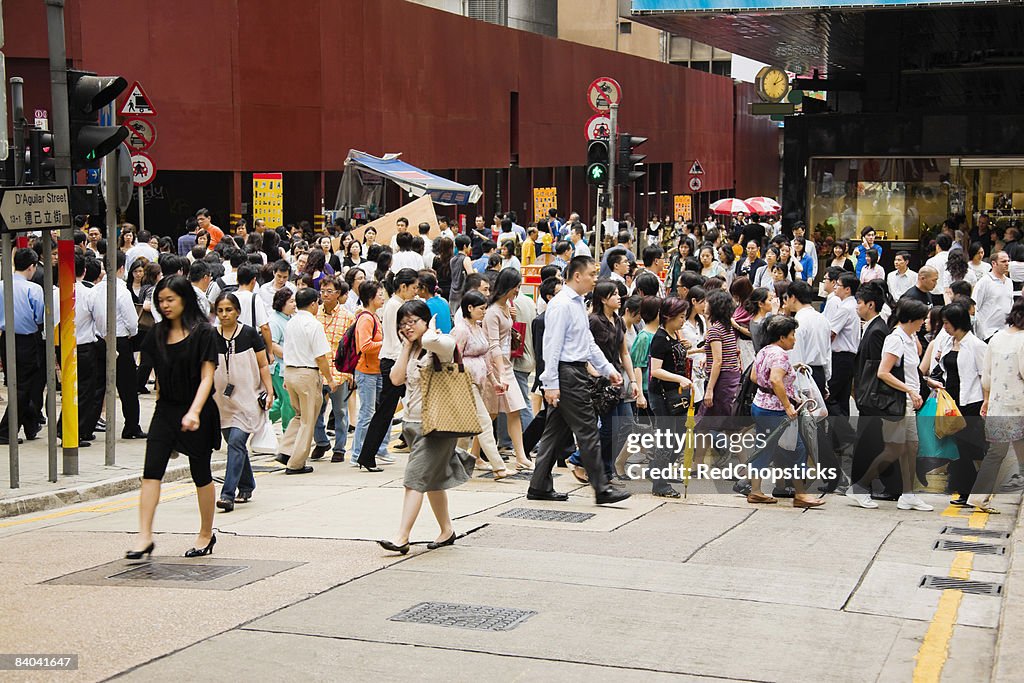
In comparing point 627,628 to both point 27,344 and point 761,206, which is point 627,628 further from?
point 761,206

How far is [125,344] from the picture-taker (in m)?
13.9

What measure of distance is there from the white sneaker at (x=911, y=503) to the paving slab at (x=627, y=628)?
3803mm

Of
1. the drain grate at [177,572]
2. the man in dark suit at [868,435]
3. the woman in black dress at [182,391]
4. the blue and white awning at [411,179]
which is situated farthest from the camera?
the blue and white awning at [411,179]

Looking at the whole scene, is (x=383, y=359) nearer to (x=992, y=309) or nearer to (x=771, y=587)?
(x=771, y=587)

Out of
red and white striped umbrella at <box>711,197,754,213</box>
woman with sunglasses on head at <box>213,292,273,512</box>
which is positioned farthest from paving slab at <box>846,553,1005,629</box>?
red and white striped umbrella at <box>711,197,754,213</box>

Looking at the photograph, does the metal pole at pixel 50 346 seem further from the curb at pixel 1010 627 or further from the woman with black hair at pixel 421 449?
the curb at pixel 1010 627

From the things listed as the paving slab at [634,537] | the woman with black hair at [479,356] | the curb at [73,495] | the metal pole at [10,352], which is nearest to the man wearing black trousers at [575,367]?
the paving slab at [634,537]

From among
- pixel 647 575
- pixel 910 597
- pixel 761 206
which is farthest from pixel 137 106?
pixel 761 206

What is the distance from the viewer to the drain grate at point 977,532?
1034cm

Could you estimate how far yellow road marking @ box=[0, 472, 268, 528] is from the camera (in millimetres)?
10539

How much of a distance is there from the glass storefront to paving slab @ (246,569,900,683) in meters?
19.4

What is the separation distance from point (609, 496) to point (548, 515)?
2.16 feet

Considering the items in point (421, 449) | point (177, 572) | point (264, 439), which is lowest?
point (177, 572)

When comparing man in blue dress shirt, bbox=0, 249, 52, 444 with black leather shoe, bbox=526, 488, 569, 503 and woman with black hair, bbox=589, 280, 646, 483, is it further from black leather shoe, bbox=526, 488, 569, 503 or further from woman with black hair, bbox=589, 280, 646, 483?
woman with black hair, bbox=589, 280, 646, 483
